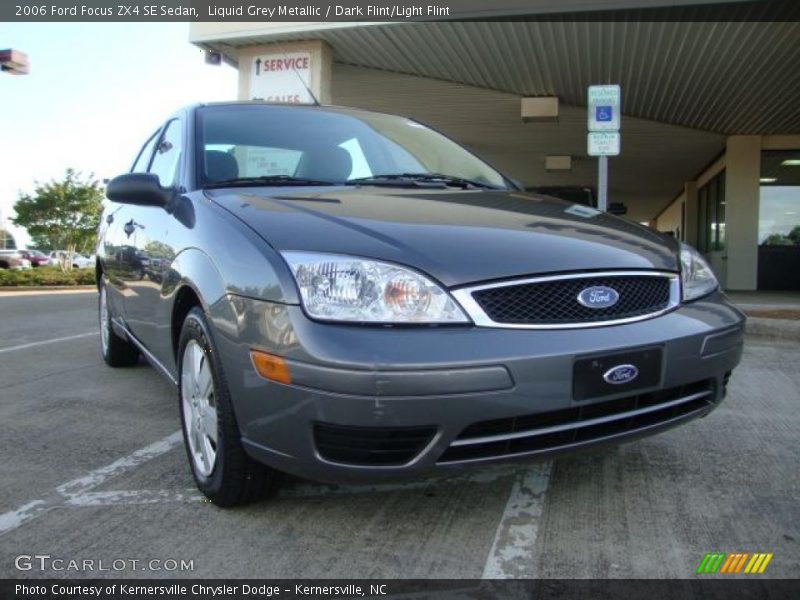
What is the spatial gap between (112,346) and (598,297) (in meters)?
3.87

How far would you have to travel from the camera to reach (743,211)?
14.4m

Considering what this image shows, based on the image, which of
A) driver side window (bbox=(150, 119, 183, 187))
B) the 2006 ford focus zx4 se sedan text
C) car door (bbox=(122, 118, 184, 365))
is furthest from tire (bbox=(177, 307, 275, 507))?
driver side window (bbox=(150, 119, 183, 187))

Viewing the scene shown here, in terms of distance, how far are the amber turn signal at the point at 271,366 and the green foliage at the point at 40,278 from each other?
54.7 ft

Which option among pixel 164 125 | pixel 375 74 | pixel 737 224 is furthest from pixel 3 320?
pixel 737 224

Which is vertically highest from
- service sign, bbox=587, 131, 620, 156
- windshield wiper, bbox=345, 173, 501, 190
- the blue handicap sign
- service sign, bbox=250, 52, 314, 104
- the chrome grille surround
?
service sign, bbox=250, 52, 314, 104

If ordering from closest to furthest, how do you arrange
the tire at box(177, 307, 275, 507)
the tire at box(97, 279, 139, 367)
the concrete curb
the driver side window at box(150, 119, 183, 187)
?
the tire at box(177, 307, 275, 507)
the driver side window at box(150, 119, 183, 187)
the tire at box(97, 279, 139, 367)
the concrete curb

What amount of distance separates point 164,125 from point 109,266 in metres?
1.03

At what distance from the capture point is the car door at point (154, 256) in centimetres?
308

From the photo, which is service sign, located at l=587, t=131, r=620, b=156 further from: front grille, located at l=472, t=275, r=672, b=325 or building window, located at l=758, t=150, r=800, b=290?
building window, located at l=758, t=150, r=800, b=290

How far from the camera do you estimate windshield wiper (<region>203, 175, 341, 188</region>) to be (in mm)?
2955

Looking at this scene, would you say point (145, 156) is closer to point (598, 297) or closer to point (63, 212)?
point (598, 297)


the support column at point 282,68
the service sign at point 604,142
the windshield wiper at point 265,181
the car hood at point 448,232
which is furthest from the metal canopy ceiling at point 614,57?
the windshield wiper at point 265,181

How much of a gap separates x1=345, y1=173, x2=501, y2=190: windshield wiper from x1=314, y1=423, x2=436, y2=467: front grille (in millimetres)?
1389

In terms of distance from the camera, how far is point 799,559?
2162 mm
